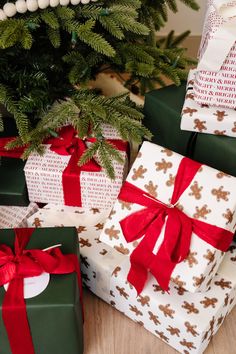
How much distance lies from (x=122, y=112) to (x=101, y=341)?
639mm

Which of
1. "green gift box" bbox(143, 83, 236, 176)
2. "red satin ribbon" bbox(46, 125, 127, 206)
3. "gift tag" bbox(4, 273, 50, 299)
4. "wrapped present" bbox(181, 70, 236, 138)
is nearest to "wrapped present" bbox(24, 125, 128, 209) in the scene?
"red satin ribbon" bbox(46, 125, 127, 206)

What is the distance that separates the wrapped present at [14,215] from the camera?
126cm

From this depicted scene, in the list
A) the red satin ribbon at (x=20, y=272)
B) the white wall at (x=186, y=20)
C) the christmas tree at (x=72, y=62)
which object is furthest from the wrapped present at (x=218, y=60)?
the white wall at (x=186, y=20)

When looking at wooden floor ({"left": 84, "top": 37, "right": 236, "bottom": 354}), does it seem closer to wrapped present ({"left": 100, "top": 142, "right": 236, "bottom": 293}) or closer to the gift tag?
wrapped present ({"left": 100, "top": 142, "right": 236, "bottom": 293})

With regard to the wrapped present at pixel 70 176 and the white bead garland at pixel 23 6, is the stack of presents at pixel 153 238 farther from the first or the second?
the white bead garland at pixel 23 6

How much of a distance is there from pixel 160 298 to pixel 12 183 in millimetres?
561

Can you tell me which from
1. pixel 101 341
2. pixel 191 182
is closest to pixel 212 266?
pixel 191 182

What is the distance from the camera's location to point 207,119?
Result: 1102 mm

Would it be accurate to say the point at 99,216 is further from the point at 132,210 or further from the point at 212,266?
the point at 212,266

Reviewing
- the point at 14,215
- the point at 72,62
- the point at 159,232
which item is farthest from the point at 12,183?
the point at 159,232

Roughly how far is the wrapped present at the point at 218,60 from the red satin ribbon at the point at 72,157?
0.30 meters

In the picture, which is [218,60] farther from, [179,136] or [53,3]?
[53,3]

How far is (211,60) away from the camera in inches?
39.7

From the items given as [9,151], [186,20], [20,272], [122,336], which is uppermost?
[186,20]
